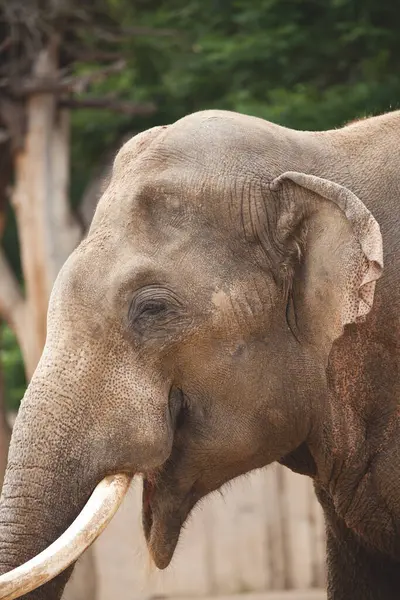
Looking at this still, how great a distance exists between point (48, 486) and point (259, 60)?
711 centimetres

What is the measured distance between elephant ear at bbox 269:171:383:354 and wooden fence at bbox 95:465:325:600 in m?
7.29

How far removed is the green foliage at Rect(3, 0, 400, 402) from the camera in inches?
393

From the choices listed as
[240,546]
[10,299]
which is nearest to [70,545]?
[10,299]

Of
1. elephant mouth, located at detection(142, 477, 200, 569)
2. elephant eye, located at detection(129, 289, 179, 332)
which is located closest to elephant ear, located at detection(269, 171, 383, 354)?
elephant eye, located at detection(129, 289, 179, 332)

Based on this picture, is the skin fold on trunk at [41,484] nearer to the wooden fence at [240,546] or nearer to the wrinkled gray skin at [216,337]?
the wrinkled gray skin at [216,337]

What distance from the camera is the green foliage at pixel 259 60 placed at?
998cm

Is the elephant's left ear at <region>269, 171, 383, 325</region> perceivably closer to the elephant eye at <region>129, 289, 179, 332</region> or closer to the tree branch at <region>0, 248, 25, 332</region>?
the elephant eye at <region>129, 289, 179, 332</region>

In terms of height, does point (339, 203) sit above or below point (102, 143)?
below

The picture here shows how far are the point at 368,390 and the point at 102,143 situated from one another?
27.5 ft

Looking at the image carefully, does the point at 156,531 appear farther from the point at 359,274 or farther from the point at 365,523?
the point at 359,274

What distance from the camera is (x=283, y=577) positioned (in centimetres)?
1150

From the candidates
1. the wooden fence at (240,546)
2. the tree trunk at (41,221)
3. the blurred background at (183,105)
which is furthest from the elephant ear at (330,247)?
the wooden fence at (240,546)

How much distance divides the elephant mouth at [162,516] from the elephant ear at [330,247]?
649 millimetres

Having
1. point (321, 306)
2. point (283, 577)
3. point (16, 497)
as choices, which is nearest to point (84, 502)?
point (16, 497)
